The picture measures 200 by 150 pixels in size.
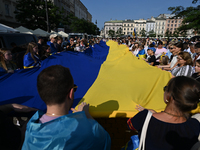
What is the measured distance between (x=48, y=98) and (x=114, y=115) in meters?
1.30

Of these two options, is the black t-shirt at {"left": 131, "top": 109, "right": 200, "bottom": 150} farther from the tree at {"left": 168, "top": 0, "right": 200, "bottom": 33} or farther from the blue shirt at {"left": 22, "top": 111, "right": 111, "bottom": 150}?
the tree at {"left": 168, "top": 0, "right": 200, "bottom": 33}

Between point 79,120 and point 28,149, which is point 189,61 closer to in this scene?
point 79,120

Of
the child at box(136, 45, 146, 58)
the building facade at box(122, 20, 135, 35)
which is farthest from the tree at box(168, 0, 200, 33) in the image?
the building facade at box(122, 20, 135, 35)

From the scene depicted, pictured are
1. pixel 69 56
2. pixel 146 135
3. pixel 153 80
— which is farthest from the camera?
pixel 69 56

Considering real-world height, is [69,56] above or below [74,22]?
below

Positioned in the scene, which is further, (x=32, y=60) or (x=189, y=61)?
(x=32, y=60)

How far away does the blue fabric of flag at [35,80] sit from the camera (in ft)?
8.70

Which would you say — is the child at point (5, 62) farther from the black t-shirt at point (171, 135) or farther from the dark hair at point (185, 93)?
the dark hair at point (185, 93)

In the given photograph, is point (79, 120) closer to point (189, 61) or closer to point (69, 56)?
point (189, 61)

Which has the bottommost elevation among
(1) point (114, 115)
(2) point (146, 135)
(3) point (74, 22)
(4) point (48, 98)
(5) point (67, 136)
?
(1) point (114, 115)

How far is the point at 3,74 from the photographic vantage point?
3289 millimetres

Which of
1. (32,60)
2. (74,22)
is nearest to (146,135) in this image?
(32,60)

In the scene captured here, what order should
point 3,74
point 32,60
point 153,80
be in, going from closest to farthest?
point 153,80, point 3,74, point 32,60

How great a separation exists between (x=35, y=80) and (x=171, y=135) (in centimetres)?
309
